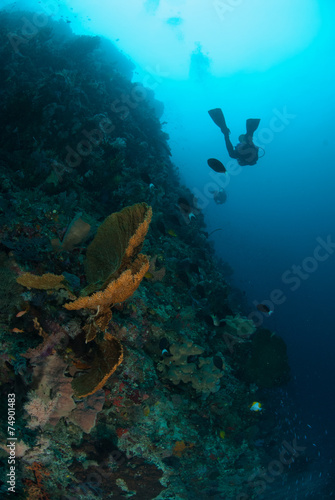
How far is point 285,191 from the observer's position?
178ft

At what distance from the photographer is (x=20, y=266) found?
3.36 metres

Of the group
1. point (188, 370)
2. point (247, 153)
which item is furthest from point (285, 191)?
point (188, 370)

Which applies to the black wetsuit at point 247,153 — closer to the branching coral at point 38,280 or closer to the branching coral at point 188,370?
the branching coral at point 188,370

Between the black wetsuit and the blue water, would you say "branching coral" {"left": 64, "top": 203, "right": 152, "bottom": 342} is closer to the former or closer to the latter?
the black wetsuit

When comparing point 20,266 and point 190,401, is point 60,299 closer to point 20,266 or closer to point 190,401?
point 20,266

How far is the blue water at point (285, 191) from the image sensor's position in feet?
74.6

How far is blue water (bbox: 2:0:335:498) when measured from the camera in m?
22.8

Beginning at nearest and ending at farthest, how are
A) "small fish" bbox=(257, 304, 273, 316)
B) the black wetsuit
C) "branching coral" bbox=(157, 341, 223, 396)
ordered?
1. "branching coral" bbox=(157, 341, 223, 396)
2. "small fish" bbox=(257, 304, 273, 316)
3. the black wetsuit

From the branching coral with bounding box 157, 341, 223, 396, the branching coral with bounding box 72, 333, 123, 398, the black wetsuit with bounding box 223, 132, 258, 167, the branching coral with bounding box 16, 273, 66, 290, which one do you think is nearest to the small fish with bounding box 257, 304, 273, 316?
the branching coral with bounding box 157, 341, 223, 396

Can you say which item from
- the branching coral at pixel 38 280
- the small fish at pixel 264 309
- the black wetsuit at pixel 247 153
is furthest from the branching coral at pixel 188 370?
the black wetsuit at pixel 247 153

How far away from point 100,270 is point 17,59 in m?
10.5

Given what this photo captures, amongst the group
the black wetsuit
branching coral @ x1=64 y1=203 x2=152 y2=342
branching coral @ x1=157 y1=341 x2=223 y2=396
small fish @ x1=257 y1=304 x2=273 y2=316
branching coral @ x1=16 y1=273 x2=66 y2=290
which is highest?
the black wetsuit

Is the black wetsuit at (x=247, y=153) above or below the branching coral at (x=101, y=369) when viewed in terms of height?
above

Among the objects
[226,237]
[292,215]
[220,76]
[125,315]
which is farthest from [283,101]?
[125,315]
